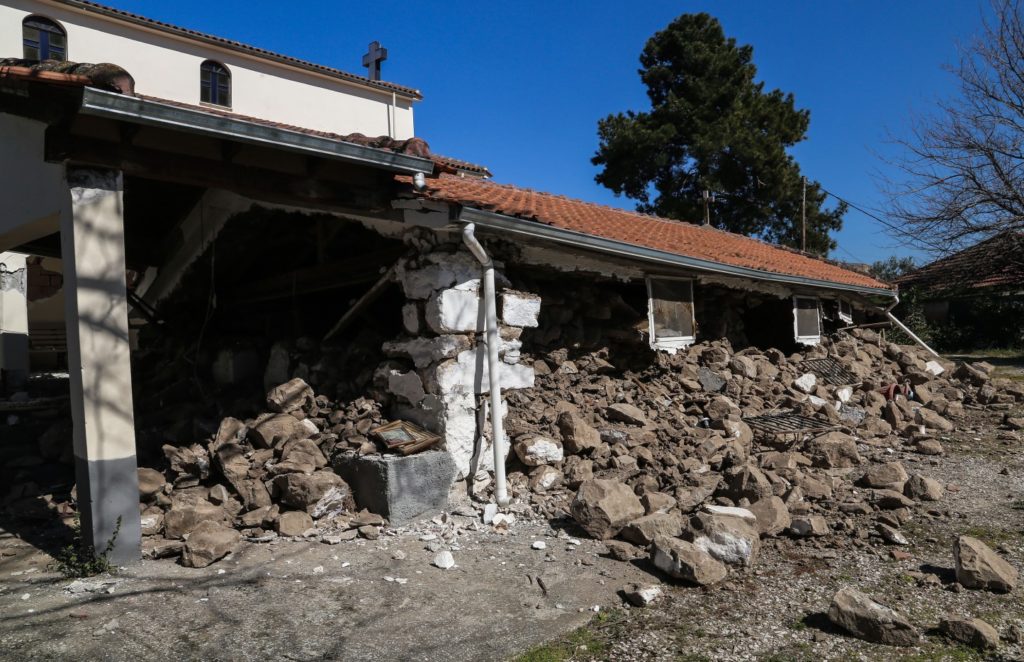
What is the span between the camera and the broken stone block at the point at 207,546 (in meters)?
4.11

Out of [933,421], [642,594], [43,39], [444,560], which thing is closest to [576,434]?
[444,560]

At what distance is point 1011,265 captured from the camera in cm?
1989

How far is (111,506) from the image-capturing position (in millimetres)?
4004

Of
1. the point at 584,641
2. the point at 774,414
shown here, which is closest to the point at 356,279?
the point at 584,641

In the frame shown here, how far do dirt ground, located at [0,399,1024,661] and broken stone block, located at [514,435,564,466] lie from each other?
777 mm

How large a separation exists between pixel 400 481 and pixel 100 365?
82.3 inches

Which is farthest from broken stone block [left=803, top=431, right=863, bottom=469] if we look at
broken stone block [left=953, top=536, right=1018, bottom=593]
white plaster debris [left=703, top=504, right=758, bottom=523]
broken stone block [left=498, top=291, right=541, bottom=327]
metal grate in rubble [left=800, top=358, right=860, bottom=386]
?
broken stone block [left=498, top=291, right=541, bottom=327]

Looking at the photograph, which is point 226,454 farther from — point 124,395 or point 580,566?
point 580,566

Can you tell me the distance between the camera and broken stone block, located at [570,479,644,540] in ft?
14.9

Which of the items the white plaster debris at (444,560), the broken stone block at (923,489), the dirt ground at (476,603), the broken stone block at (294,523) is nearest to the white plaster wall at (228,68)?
the dirt ground at (476,603)

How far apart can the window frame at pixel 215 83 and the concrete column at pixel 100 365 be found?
16415 mm

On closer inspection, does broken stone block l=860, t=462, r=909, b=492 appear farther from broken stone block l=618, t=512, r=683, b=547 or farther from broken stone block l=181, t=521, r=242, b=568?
broken stone block l=181, t=521, r=242, b=568

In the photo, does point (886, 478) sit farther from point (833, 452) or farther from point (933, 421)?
point (933, 421)

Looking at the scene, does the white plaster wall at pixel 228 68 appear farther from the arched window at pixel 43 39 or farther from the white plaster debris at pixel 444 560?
the white plaster debris at pixel 444 560
